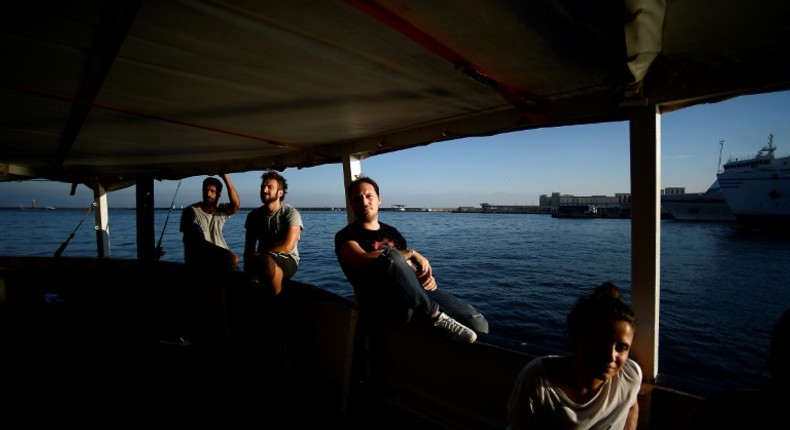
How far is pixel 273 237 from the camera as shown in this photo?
3.31 m

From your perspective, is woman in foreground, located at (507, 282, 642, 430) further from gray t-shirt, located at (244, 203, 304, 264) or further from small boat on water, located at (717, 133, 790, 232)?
small boat on water, located at (717, 133, 790, 232)

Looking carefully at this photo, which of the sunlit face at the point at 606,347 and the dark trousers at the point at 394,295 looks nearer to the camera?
the sunlit face at the point at 606,347

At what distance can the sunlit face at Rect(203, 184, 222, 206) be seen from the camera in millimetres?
4270

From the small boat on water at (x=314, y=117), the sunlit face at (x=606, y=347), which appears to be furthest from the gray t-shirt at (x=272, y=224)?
the sunlit face at (x=606, y=347)

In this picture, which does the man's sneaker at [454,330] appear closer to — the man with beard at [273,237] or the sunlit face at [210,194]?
the man with beard at [273,237]

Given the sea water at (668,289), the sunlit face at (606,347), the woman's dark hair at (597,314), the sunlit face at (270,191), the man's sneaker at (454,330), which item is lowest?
the sea water at (668,289)

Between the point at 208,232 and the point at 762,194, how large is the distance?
Answer: 182 feet

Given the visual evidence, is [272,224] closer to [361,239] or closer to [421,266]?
[361,239]

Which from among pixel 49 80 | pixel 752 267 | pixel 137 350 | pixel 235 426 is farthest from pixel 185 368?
pixel 752 267

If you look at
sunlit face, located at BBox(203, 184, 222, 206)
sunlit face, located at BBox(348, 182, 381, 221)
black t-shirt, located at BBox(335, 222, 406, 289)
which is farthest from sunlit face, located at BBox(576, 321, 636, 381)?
sunlit face, located at BBox(203, 184, 222, 206)

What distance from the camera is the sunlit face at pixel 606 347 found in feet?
4.73

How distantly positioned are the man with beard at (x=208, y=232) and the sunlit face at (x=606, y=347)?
12.5ft

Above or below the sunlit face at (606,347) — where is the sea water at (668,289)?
below

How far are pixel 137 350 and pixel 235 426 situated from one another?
6.94ft
